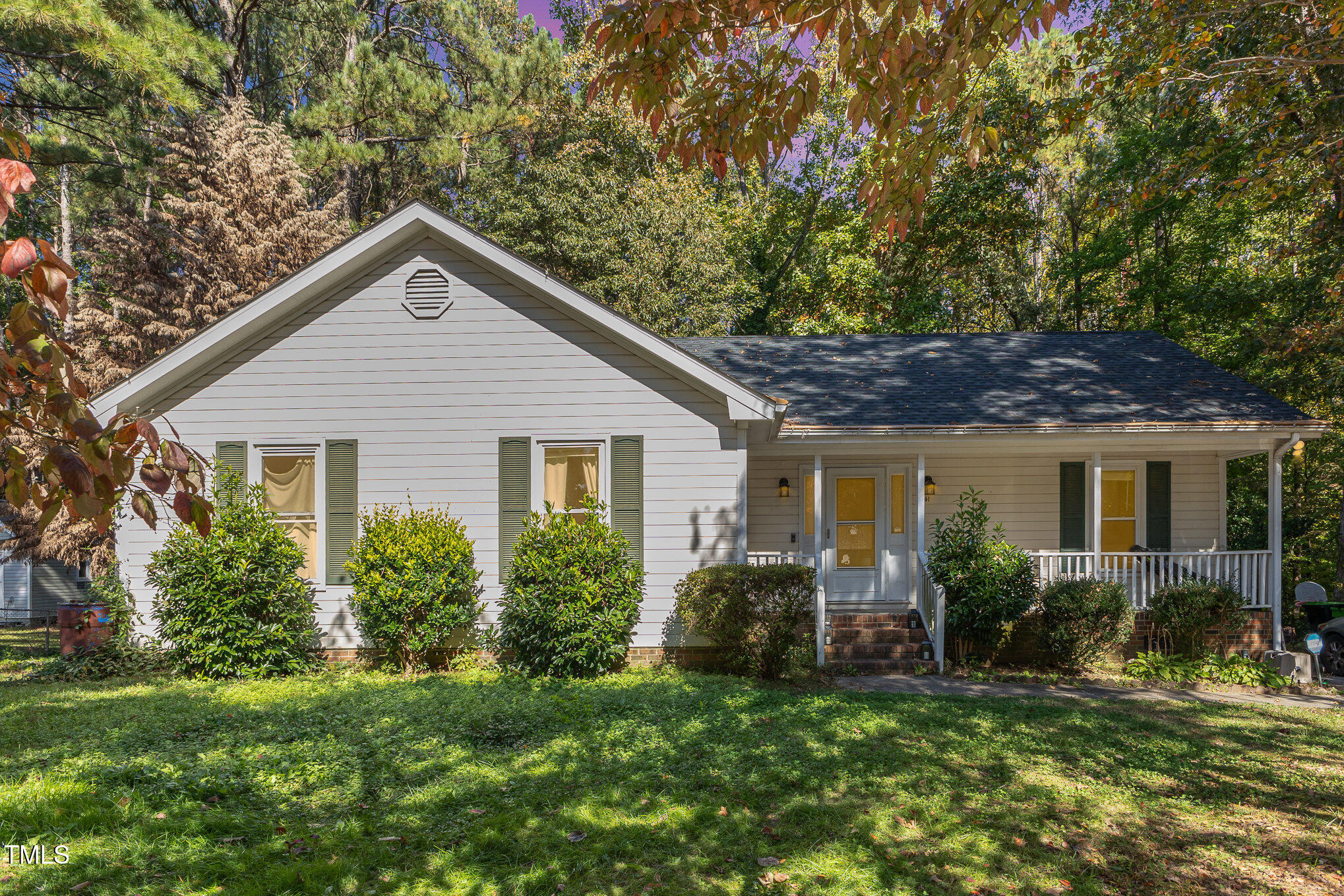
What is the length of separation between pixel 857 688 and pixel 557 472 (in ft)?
14.9

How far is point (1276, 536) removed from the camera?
33.2 feet

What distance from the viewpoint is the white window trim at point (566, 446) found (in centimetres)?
935

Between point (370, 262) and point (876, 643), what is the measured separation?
8412 mm

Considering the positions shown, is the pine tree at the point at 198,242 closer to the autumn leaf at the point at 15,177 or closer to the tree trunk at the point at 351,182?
the tree trunk at the point at 351,182

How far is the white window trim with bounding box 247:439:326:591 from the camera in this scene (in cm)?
941

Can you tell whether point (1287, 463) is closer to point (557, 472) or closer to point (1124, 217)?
point (1124, 217)

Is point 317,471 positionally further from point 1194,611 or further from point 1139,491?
point 1139,491

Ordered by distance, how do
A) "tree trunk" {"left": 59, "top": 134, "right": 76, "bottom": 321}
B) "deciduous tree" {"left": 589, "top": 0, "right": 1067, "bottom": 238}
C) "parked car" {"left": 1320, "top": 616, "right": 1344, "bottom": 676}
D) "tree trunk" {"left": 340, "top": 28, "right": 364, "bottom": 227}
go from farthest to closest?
"tree trunk" {"left": 340, "top": 28, "right": 364, "bottom": 227} < "tree trunk" {"left": 59, "top": 134, "right": 76, "bottom": 321} < "parked car" {"left": 1320, "top": 616, "right": 1344, "bottom": 676} < "deciduous tree" {"left": 589, "top": 0, "right": 1067, "bottom": 238}

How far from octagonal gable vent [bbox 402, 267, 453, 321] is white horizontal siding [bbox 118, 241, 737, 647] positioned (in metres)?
0.10

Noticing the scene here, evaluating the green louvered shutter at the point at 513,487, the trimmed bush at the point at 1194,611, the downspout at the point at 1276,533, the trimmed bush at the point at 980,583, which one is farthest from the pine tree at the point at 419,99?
the downspout at the point at 1276,533

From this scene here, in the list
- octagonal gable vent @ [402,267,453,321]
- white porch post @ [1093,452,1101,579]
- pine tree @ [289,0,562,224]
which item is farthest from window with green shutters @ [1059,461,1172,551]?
pine tree @ [289,0,562,224]

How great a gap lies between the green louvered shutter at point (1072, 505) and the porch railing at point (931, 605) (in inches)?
95.2

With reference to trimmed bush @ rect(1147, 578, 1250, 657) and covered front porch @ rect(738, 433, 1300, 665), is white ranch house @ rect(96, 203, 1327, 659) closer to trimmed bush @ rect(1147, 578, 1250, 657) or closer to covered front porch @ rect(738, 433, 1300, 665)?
trimmed bush @ rect(1147, 578, 1250, 657)

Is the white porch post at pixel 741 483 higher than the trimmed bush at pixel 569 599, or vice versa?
the white porch post at pixel 741 483
